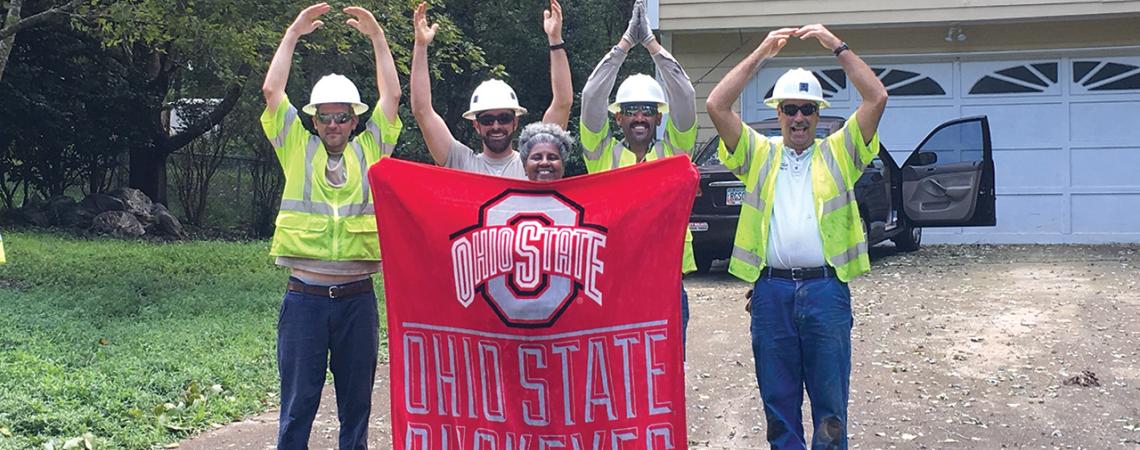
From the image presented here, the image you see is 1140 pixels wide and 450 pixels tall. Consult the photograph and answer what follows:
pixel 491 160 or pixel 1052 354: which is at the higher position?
pixel 491 160

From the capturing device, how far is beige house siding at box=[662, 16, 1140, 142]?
14688mm

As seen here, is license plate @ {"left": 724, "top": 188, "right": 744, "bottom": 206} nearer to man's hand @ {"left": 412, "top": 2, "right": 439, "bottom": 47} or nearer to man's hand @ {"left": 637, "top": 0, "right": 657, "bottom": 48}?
man's hand @ {"left": 637, "top": 0, "right": 657, "bottom": 48}

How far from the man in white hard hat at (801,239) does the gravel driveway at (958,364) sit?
1532 mm

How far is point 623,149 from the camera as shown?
520 cm

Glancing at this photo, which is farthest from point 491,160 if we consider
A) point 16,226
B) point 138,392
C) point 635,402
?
point 16,226

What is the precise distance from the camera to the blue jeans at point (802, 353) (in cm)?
491

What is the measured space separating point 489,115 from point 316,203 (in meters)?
0.85

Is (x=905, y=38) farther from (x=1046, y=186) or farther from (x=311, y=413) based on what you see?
(x=311, y=413)

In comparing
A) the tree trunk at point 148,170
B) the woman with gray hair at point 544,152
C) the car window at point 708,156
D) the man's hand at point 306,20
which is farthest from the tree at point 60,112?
the woman with gray hair at point 544,152

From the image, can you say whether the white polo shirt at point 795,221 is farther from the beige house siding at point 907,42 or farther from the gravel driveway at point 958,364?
the beige house siding at point 907,42

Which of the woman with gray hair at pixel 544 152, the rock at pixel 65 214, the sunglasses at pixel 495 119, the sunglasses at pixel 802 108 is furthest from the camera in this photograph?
the rock at pixel 65 214

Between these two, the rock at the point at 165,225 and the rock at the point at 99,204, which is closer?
the rock at the point at 99,204

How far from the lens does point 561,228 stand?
4285 millimetres

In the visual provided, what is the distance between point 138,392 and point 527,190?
13.0ft
